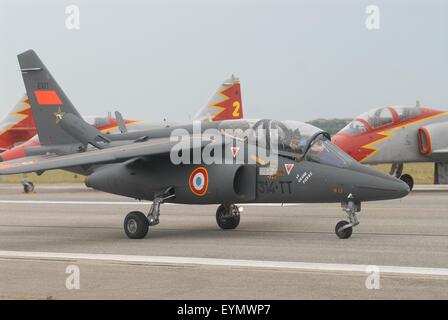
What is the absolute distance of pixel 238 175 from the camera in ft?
44.3

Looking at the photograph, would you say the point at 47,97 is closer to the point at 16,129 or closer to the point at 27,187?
the point at 27,187

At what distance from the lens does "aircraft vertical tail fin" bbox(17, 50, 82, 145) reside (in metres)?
18.5

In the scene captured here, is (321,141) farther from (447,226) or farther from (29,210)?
(29,210)

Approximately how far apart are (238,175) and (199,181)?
2.43ft

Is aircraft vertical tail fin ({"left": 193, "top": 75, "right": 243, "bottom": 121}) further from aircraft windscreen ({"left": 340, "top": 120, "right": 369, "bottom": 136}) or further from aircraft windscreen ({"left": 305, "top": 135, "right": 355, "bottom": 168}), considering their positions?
aircraft windscreen ({"left": 305, "top": 135, "right": 355, "bottom": 168})

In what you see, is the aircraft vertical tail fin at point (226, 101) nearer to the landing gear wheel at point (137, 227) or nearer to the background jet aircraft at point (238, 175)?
the background jet aircraft at point (238, 175)

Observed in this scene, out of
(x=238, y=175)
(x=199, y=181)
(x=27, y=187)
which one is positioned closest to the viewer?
(x=238, y=175)

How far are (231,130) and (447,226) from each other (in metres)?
4.72

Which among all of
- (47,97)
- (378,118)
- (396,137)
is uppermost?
(47,97)

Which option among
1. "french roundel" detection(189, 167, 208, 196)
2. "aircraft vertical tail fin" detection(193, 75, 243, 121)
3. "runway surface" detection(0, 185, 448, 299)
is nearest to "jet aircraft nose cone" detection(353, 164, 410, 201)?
"runway surface" detection(0, 185, 448, 299)

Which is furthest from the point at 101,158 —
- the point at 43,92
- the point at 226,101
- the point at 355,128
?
the point at 226,101

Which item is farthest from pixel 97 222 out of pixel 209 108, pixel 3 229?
pixel 209 108

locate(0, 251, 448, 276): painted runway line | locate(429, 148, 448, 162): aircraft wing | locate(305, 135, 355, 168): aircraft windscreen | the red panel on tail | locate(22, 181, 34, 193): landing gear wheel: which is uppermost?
the red panel on tail

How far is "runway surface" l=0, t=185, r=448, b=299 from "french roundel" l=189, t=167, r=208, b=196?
885 millimetres
